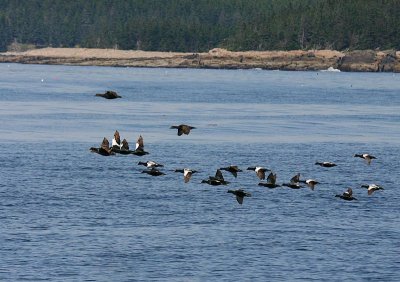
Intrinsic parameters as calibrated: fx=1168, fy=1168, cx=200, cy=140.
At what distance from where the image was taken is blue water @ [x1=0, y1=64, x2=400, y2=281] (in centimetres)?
3878

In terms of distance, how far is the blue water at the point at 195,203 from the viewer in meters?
38.8

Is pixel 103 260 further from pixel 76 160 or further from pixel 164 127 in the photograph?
pixel 164 127

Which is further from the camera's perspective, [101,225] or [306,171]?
[306,171]

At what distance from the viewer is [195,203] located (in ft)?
165

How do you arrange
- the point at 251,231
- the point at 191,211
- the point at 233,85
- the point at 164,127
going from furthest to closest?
the point at 233,85, the point at 164,127, the point at 191,211, the point at 251,231

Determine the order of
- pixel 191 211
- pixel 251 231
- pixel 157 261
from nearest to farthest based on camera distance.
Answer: pixel 157 261 → pixel 251 231 → pixel 191 211

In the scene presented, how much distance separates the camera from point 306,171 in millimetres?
61438

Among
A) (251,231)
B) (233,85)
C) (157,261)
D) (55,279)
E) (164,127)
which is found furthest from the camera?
(233,85)

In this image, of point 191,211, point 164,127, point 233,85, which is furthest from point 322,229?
point 233,85

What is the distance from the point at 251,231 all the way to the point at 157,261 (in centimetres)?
603

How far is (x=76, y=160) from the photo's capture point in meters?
64.1

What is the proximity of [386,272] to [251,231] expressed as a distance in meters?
7.20

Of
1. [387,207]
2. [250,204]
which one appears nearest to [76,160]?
[250,204]

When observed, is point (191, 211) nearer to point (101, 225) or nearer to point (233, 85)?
point (101, 225)
